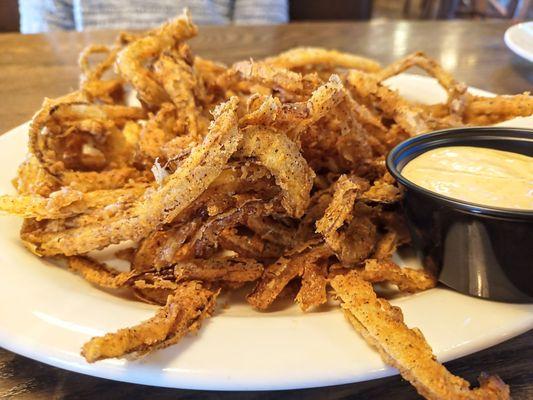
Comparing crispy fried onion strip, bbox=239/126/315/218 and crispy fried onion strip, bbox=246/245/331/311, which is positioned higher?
crispy fried onion strip, bbox=239/126/315/218

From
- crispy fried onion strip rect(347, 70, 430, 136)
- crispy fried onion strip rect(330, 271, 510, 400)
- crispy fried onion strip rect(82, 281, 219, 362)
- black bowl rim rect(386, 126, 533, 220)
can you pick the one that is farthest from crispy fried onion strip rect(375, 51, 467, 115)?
crispy fried onion strip rect(82, 281, 219, 362)

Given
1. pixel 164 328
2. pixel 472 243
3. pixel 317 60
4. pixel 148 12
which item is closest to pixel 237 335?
pixel 164 328

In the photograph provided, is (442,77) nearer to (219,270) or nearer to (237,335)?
(219,270)

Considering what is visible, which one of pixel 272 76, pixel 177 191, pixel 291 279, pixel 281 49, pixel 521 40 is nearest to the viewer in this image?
pixel 177 191

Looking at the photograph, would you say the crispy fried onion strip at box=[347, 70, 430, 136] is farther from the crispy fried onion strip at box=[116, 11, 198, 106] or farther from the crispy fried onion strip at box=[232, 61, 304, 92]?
the crispy fried onion strip at box=[116, 11, 198, 106]

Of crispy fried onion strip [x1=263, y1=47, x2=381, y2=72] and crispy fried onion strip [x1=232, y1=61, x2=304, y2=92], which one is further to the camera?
crispy fried onion strip [x1=263, y1=47, x2=381, y2=72]

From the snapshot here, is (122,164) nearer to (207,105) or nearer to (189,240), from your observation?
(207,105)

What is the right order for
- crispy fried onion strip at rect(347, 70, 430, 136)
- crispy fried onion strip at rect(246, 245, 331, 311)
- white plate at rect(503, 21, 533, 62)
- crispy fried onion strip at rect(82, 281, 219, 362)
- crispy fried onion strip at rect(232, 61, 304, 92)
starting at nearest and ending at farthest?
crispy fried onion strip at rect(82, 281, 219, 362) → crispy fried onion strip at rect(246, 245, 331, 311) → crispy fried onion strip at rect(232, 61, 304, 92) → crispy fried onion strip at rect(347, 70, 430, 136) → white plate at rect(503, 21, 533, 62)
